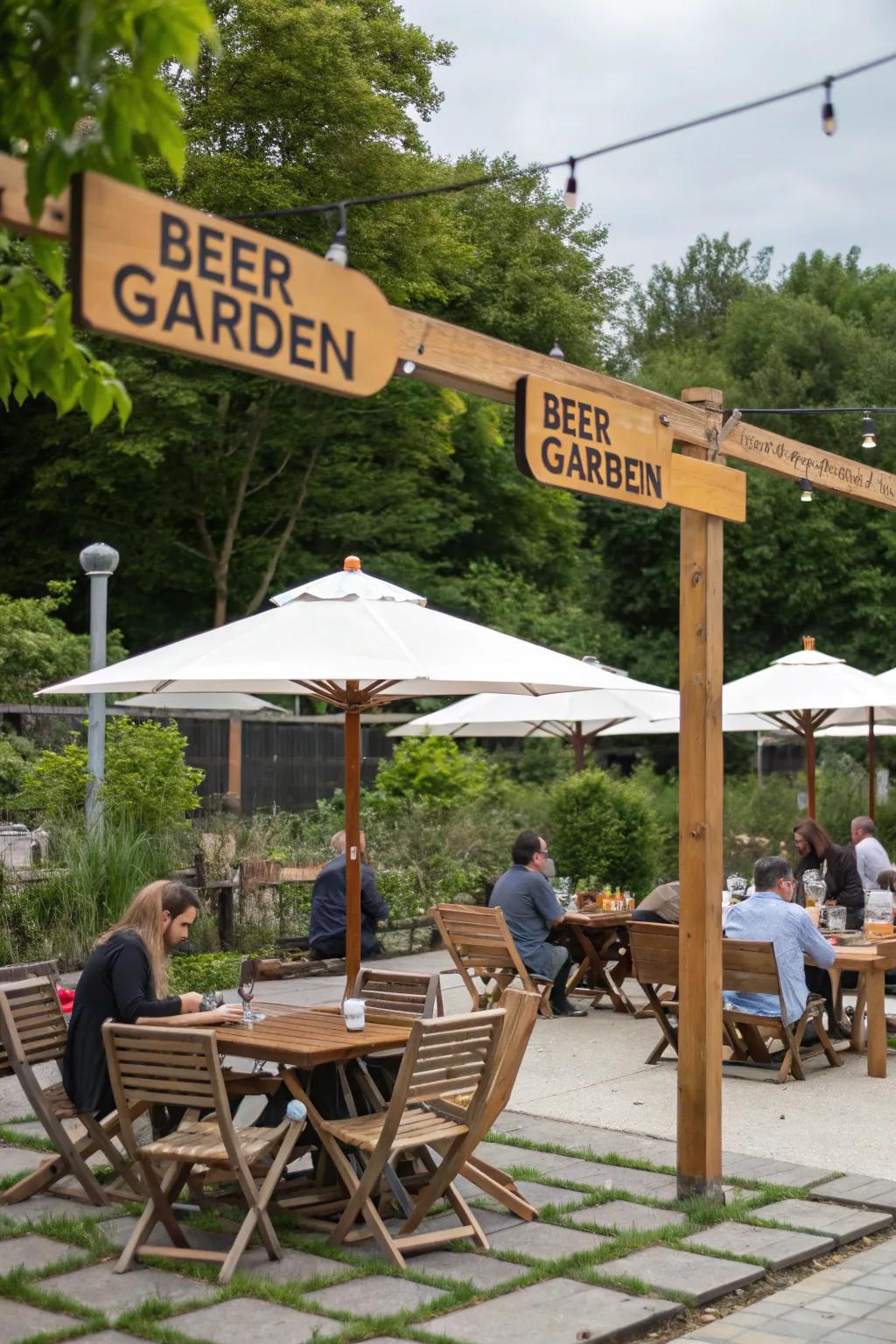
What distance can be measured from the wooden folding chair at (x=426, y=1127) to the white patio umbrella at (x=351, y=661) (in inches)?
61.0

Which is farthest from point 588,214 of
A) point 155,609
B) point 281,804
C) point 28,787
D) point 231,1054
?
point 231,1054

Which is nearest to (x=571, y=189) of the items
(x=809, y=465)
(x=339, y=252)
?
(x=809, y=465)

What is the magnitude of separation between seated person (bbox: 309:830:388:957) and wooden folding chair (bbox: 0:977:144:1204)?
4.26 m

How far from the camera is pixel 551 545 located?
3659cm

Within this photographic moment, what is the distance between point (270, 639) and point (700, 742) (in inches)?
91.8

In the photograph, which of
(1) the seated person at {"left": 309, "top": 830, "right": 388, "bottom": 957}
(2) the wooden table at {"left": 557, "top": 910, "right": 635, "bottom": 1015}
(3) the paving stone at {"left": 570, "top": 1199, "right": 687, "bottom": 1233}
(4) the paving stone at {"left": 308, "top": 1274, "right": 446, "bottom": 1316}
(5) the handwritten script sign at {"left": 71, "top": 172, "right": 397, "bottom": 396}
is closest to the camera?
(5) the handwritten script sign at {"left": 71, "top": 172, "right": 397, "bottom": 396}

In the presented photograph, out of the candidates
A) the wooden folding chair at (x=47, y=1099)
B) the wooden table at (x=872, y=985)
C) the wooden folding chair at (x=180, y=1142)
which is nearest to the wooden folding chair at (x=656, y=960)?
the wooden table at (x=872, y=985)

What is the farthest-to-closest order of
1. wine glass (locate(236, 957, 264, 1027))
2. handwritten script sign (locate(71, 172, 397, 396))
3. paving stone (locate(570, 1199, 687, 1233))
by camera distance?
wine glass (locate(236, 957, 264, 1027)) < paving stone (locate(570, 1199, 687, 1233)) < handwritten script sign (locate(71, 172, 397, 396))

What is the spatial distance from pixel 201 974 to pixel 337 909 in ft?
3.97

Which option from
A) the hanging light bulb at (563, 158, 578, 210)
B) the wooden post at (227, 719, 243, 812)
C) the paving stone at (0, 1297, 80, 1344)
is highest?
the hanging light bulb at (563, 158, 578, 210)

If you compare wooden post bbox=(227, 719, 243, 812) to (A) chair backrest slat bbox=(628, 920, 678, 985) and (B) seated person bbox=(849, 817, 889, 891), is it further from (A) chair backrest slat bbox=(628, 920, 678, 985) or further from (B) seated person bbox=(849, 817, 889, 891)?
(A) chair backrest slat bbox=(628, 920, 678, 985)

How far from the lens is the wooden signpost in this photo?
3.67 meters

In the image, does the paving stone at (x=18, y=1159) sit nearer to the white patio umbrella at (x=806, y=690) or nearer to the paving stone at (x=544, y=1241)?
the paving stone at (x=544, y=1241)

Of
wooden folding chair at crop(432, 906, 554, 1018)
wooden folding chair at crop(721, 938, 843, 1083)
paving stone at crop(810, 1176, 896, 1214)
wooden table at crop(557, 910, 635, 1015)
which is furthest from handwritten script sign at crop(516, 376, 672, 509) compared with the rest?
wooden table at crop(557, 910, 635, 1015)
